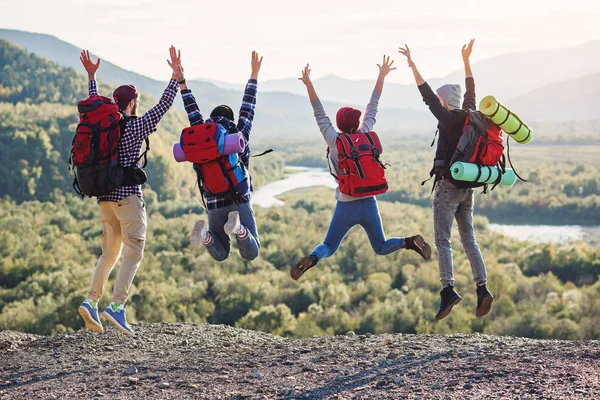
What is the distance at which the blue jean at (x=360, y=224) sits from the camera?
26.2 feet

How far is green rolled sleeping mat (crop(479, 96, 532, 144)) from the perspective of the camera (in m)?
7.48

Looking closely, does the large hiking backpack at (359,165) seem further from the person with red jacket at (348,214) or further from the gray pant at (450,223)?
the gray pant at (450,223)

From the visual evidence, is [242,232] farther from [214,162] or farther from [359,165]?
[359,165]

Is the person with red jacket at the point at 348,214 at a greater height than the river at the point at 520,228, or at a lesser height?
greater

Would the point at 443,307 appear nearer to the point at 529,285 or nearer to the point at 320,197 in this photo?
the point at 529,285

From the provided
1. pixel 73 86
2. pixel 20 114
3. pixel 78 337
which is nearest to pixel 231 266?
pixel 78 337

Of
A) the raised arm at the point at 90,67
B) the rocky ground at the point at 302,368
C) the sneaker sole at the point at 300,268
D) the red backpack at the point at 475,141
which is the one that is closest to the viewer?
the rocky ground at the point at 302,368

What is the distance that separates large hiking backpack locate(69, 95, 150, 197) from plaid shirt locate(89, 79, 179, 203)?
7 cm

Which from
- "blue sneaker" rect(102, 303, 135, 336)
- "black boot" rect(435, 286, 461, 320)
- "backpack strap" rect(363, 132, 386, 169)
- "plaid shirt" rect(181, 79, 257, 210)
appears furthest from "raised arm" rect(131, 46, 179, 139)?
"black boot" rect(435, 286, 461, 320)

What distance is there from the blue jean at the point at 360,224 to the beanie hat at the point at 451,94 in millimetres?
1361

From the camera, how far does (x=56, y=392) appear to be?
7.84 m

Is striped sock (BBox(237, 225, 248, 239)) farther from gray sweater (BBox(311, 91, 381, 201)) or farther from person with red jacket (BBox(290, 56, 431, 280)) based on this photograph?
gray sweater (BBox(311, 91, 381, 201))

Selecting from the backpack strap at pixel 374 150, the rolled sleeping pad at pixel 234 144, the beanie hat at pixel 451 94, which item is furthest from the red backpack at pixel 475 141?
the rolled sleeping pad at pixel 234 144

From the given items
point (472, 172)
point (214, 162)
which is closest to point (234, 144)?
point (214, 162)
